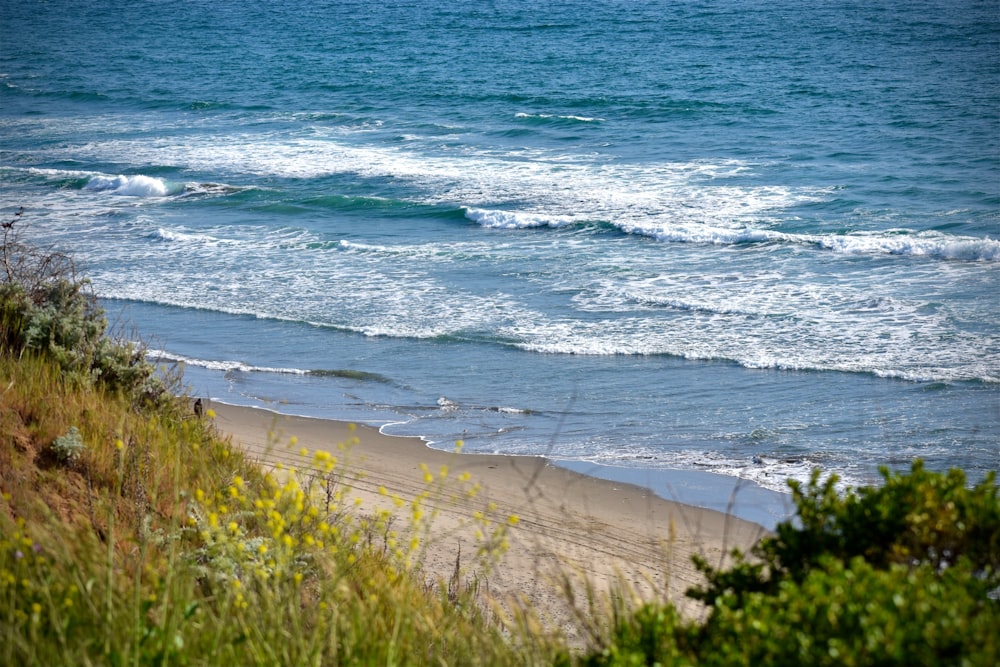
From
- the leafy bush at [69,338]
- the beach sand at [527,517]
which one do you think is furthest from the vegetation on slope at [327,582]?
the beach sand at [527,517]

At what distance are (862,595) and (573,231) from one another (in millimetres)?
17481

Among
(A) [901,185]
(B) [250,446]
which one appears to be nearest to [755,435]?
(B) [250,446]

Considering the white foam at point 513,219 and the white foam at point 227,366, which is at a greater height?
the white foam at point 513,219

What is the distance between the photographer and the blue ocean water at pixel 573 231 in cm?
1070

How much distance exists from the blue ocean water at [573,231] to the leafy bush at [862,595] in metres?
5.54

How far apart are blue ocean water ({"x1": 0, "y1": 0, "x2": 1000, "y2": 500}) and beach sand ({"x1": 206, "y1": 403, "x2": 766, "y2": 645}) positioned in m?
0.63

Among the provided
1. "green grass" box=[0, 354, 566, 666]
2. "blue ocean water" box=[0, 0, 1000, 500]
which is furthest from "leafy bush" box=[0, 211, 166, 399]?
"blue ocean water" box=[0, 0, 1000, 500]

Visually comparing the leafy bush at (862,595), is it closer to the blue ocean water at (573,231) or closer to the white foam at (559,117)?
the blue ocean water at (573,231)

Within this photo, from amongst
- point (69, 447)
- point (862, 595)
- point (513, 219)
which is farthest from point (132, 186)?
point (862, 595)

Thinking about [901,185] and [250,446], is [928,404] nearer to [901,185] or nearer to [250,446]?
[250,446]

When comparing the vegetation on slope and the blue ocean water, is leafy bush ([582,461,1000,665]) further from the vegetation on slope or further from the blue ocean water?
the blue ocean water

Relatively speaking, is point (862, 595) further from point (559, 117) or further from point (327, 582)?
point (559, 117)

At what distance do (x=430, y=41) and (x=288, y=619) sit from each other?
49526mm

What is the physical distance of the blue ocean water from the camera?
10695 millimetres
